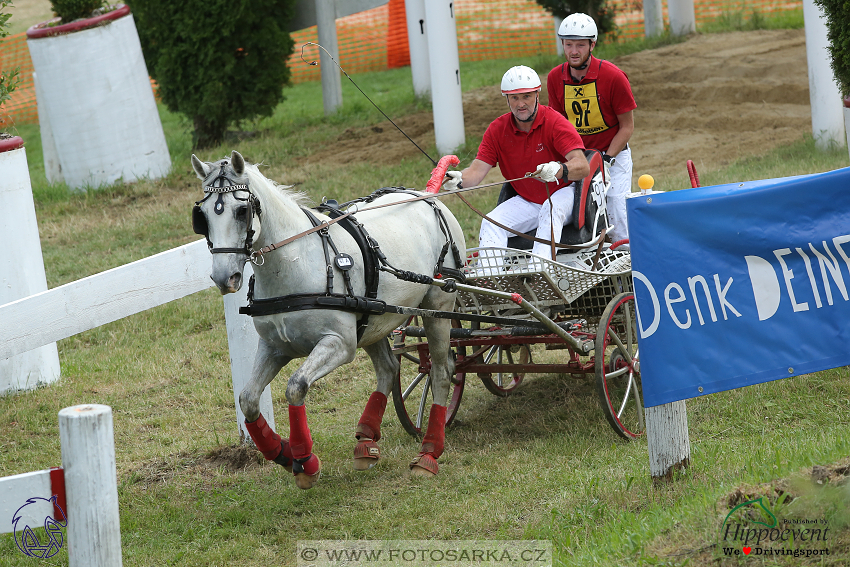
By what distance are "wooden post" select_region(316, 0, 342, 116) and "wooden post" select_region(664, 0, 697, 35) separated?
6929mm

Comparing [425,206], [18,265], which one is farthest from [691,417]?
[18,265]

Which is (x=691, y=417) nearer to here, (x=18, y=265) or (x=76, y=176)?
(x=18, y=265)

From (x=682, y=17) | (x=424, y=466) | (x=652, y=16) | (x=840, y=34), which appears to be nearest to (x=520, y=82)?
(x=424, y=466)

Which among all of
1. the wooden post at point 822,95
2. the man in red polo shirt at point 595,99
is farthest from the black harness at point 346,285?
the wooden post at point 822,95

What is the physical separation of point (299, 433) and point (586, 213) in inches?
95.2

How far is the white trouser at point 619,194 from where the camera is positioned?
257 inches

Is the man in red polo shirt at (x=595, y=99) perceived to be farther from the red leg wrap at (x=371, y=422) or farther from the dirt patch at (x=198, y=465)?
the dirt patch at (x=198, y=465)

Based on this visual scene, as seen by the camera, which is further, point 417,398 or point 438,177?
point 417,398

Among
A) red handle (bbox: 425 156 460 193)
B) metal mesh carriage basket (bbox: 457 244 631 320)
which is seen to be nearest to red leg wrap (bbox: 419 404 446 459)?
metal mesh carriage basket (bbox: 457 244 631 320)

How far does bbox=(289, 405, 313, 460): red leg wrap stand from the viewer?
187 inches

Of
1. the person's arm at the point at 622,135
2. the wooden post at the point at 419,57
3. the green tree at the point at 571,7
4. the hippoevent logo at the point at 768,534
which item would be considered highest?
the green tree at the point at 571,7

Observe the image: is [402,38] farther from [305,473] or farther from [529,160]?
[305,473]

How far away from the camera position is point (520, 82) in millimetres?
5855

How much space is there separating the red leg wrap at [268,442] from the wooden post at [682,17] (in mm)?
15748
